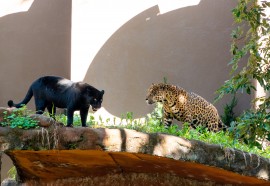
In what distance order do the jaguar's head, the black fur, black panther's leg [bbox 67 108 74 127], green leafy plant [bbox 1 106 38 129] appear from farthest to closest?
1. the jaguar's head
2. the black fur
3. black panther's leg [bbox 67 108 74 127]
4. green leafy plant [bbox 1 106 38 129]

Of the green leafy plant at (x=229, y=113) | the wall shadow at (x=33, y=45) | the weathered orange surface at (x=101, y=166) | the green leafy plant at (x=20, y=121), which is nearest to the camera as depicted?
the green leafy plant at (x=20, y=121)

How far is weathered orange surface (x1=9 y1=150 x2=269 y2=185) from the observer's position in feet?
25.0

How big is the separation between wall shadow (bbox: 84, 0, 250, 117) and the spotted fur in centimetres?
101

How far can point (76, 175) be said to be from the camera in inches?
339

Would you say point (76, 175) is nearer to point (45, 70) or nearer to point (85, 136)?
point (85, 136)

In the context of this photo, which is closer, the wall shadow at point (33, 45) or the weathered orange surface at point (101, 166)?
the weathered orange surface at point (101, 166)

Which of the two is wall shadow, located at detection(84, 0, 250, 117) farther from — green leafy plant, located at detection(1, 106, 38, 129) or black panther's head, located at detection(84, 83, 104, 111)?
green leafy plant, located at detection(1, 106, 38, 129)

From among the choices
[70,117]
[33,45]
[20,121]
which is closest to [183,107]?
[70,117]

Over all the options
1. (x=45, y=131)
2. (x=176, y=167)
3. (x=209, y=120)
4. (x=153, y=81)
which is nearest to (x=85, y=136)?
(x=45, y=131)

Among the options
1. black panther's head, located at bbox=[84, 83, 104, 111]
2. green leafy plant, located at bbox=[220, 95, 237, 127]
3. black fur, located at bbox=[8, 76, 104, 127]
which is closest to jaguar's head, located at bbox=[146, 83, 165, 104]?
green leafy plant, located at bbox=[220, 95, 237, 127]

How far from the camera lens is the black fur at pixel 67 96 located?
7441 mm

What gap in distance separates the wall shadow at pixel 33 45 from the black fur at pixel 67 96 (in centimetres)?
362

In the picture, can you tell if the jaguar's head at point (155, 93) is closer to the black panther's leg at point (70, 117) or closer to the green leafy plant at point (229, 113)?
the green leafy plant at point (229, 113)

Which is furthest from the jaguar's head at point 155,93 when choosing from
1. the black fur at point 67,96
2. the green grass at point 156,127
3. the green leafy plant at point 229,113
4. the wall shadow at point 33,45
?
the wall shadow at point 33,45
